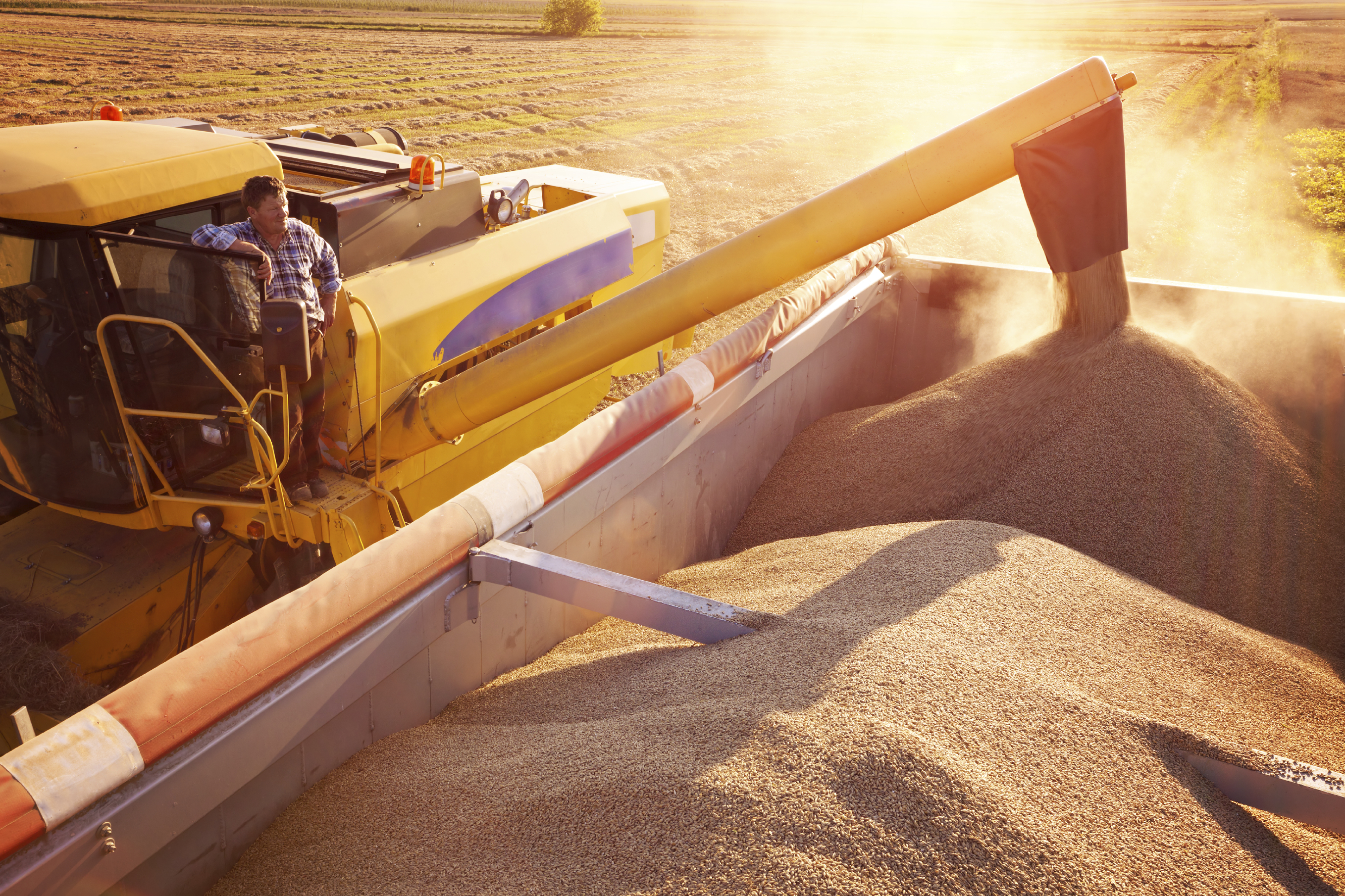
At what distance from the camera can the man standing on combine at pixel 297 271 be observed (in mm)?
2879

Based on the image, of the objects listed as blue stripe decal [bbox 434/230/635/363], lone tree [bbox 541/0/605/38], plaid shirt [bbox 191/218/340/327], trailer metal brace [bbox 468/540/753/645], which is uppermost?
lone tree [bbox 541/0/605/38]

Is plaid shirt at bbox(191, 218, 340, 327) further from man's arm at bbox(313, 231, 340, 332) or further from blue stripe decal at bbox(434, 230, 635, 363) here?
blue stripe decal at bbox(434, 230, 635, 363)

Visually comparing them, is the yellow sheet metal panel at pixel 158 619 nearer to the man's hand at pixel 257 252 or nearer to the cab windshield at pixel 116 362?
the cab windshield at pixel 116 362

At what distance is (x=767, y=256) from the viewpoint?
3000 mm

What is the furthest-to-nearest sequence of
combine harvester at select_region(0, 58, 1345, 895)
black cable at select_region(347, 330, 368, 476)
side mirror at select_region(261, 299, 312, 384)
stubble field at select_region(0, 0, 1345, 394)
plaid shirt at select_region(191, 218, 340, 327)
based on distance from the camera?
stubble field at select_region(0, 0, 1345, 394), black cable at select_region(347, 330, 368, 476), plaid shirt at select_region(191, 218, 340, 327), side mirror at select_region(261, 299, 312, 384), combine harvester at select_region(0, 58, 1345, 895)

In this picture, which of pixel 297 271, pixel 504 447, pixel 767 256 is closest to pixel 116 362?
pixel 297 271

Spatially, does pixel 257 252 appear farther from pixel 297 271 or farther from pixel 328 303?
pixel 328 303

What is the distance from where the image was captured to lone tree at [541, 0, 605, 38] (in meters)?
37.8

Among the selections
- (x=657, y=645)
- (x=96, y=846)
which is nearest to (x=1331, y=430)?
(x=657, y=645)

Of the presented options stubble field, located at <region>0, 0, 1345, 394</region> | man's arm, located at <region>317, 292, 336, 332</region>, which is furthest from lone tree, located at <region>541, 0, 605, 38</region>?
man's arm, located at <region>317, 292, 336, 332</region>

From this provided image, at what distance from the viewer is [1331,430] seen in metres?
4.10

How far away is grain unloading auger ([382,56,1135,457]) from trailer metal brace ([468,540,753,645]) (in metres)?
0.99

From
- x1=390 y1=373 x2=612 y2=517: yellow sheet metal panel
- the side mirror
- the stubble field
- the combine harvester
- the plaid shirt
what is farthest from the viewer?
the stubble field

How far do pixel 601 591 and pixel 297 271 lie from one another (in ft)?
5.43
